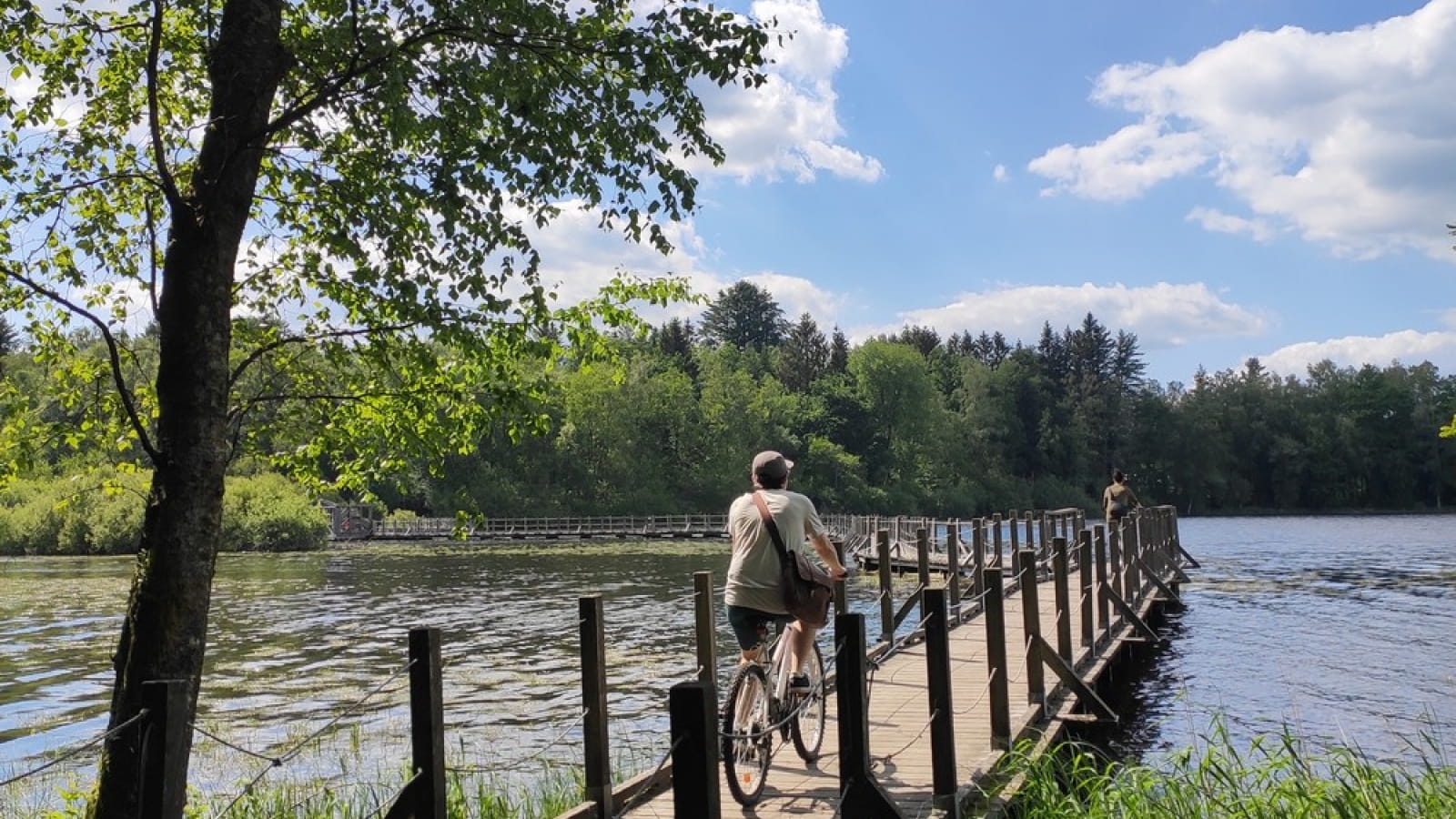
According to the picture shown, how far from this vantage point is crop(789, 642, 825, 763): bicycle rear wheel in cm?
658

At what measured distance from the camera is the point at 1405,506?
102375 millimetres

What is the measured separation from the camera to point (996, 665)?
7.82m

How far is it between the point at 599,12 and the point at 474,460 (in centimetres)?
7520

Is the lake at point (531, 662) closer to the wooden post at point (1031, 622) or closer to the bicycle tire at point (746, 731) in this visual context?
the bicycle tire at point (746, 731)

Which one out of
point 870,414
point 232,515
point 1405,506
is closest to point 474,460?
point 232,515

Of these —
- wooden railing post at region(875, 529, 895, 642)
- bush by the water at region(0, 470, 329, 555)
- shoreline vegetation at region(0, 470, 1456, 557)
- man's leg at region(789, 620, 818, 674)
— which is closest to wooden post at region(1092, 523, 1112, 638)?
wooden railing post at region(875, 529, 895, 642)

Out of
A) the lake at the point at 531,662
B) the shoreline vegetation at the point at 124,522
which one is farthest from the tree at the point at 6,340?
the lake at the point at 531,662

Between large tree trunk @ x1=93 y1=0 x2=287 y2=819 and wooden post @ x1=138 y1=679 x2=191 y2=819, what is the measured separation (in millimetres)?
2084

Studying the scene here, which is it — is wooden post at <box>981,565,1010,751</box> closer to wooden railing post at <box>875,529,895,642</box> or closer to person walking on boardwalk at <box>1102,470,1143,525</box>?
wooden railing post at <box>875,529,895,642</box>

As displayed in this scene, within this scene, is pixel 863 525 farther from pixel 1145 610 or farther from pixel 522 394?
pixel 522 394

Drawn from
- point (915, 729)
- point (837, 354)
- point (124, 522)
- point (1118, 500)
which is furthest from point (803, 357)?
point (915, 729)

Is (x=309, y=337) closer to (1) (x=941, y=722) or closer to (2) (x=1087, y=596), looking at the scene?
(1) (x=941, y=722)

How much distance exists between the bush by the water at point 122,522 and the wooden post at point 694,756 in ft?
173

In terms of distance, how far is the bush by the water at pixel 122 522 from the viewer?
5553cm
